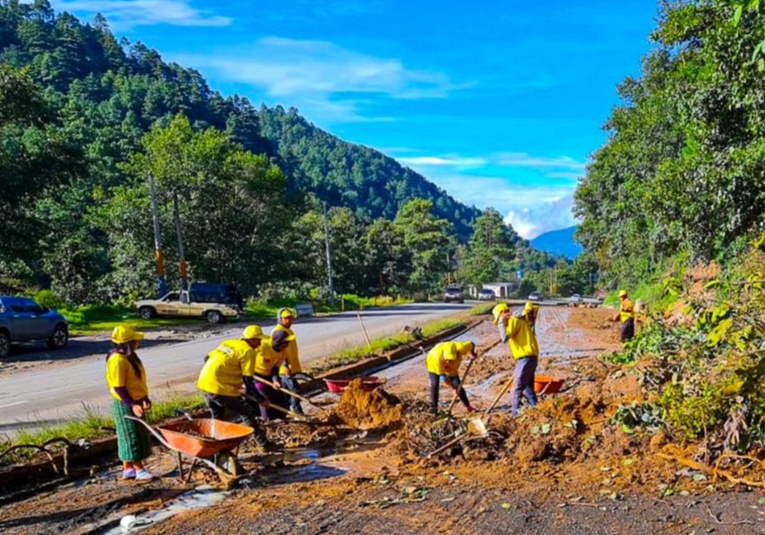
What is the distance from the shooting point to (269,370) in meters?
10.1

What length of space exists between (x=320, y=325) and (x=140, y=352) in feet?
33.6

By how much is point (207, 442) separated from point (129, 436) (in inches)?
54.1

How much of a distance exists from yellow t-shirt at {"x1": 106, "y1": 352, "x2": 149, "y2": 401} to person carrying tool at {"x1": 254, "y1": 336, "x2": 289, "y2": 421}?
2.44 meters

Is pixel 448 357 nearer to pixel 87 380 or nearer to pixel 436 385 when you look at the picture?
pixel 436 385

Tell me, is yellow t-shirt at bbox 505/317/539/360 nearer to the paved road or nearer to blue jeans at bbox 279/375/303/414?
blue jeans at bbox 279/375/303/414

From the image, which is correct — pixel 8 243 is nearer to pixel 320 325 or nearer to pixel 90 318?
pixel 90 318

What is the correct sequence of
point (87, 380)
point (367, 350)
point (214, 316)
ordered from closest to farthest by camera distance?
point (87, 380) < point (367, 350) < point (214, 316)

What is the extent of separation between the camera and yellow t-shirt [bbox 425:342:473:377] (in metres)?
10.1

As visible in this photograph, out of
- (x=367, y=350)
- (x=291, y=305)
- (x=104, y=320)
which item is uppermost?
(x=104, y=320)

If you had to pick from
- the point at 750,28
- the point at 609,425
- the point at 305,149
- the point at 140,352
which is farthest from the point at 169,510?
the point at 305,149

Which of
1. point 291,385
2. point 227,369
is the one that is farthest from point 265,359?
point 227,369

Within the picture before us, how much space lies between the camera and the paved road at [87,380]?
36.6 ft

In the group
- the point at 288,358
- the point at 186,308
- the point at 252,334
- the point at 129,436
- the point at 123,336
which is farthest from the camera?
the point at 186,308

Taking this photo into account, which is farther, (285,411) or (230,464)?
(285,411)
